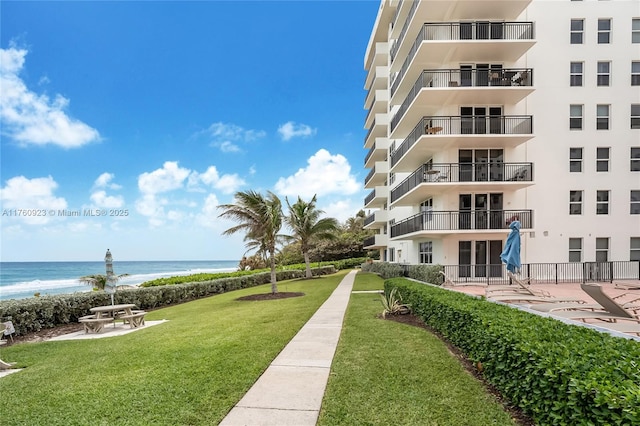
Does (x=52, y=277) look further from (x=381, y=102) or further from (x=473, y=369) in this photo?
(x=473, y=369)

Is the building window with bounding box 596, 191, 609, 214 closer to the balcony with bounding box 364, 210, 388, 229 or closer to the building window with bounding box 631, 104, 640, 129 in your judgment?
the building window with bounding box 631, 104, 640, 129

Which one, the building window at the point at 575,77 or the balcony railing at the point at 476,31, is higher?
the balcony railing at the point at 476,31

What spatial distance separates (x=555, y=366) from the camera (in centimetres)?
317

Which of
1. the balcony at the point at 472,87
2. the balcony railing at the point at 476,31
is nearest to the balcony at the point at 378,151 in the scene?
the balcony at the point at 472,87

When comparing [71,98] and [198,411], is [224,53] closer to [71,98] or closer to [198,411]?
[71,98]

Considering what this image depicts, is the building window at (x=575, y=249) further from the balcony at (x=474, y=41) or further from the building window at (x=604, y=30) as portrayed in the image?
the building window at (x=604, y=30)

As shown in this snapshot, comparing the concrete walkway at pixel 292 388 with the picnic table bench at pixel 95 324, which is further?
the picnic table bench at pixel 95 324

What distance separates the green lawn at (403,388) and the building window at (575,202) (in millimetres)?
16590

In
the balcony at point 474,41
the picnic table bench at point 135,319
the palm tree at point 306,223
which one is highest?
the balcony at point 474,41

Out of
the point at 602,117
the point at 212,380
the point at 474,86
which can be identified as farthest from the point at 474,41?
the point at 212,380

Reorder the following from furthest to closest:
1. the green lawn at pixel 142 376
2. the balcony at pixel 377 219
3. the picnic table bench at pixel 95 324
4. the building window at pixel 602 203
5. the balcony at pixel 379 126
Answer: the balcony at pixel 377 219, the balcony at pixel 379 126, the building window at pixel 602 203, the picnic table bench at pixel 95 324, the green lawn at pixel 142 376

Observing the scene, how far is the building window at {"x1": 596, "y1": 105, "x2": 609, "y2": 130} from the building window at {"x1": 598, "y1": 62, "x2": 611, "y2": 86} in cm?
140

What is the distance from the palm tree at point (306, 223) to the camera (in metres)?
30.8

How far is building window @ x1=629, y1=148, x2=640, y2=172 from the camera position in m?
19.1
